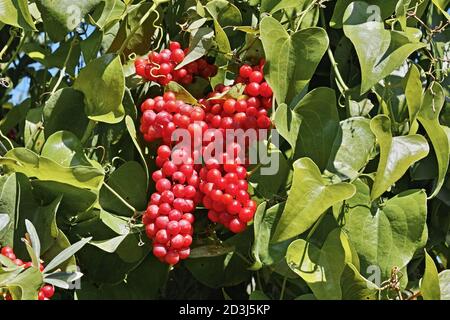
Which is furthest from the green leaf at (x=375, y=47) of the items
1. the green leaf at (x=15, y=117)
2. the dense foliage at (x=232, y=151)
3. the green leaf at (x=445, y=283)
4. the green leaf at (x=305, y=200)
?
the green leaf at (x=15, y=117)

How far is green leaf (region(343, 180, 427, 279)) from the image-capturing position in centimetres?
87

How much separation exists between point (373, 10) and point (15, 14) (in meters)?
0.40

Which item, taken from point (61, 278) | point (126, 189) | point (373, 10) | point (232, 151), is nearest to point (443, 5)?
point (373, 10)

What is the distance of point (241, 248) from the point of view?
928 millimetres

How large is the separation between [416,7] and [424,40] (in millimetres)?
91

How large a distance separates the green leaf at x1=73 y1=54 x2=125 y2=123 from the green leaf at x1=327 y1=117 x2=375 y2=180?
0.79 feet

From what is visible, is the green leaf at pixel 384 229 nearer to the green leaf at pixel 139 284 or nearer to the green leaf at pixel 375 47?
the green leaf at pixel 375 47

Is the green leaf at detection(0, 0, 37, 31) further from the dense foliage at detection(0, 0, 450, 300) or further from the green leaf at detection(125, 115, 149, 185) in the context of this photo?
the green leaf at detection(125, 115, 149, 185)

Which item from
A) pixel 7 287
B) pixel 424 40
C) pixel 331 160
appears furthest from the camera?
pixel 424 40

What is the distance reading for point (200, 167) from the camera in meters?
0.88

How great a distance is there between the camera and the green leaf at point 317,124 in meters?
0.88

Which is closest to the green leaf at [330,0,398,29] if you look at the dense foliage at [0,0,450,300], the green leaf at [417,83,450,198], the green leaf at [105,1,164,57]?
the dense foliage at [0,0,450,300]
